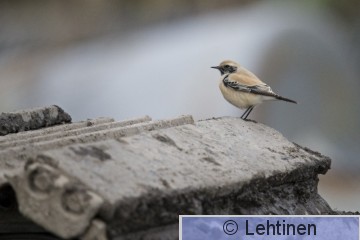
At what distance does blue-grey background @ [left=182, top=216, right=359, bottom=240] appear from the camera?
4.89m

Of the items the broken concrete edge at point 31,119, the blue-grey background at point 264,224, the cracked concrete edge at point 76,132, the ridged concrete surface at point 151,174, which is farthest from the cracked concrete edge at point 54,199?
the broken concrete edge at point 31,119

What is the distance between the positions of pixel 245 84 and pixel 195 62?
5019mm

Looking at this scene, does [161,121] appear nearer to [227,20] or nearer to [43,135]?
[43,135]

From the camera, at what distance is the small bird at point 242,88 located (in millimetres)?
7859

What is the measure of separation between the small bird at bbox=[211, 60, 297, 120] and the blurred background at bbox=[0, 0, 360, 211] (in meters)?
3.39

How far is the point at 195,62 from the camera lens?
42.3 ft

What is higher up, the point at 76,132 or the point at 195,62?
the point at 195,62

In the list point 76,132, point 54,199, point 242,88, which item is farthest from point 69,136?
point 242,88

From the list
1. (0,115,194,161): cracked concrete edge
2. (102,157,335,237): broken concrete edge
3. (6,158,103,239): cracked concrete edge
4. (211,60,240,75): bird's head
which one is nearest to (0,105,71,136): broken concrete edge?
(0,115,194,161): cracked concrete edge

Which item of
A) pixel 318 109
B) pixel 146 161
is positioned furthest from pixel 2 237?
pixel 318 109

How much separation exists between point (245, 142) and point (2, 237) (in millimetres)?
1244

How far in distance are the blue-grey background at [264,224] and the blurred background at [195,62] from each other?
19.2 ft

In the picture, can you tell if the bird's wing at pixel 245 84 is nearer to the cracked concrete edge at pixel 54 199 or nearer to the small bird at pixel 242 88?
the small bird at pixel 242 88

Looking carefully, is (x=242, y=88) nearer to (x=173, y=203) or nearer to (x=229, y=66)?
(x=229, y=66)
